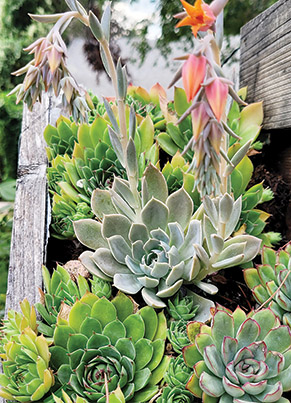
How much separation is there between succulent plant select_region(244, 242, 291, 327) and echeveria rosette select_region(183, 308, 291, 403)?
75 millimetres

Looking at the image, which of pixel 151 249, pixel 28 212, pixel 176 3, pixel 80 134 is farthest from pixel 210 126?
pixel 176 3

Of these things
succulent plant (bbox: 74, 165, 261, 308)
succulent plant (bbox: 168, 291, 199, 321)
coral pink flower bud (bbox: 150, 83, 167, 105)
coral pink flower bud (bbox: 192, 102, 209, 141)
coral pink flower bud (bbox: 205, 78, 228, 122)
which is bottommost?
succulent plant (bbox: 168, 291, 199, 321)

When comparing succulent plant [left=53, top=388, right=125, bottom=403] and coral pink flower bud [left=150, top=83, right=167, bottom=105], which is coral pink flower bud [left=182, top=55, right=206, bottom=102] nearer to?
succulent plant [left=53, top=388, right=125, bottom=403]

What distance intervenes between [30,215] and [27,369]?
0.47 metres

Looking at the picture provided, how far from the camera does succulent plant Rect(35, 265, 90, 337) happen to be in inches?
31.0

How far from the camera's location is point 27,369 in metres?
0.69

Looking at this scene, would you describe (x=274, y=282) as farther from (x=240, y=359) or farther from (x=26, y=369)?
(x=26, y=369)

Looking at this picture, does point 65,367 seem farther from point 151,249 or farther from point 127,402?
point 151,249

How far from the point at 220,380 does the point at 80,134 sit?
0.69 meters

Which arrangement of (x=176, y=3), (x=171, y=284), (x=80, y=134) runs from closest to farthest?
(x=171, y=284), (x=80, y=134), (x=176, y=3)

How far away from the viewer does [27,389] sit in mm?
654

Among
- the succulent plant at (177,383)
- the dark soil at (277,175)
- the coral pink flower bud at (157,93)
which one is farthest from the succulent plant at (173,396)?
the coral pink flower bud at (157,93)

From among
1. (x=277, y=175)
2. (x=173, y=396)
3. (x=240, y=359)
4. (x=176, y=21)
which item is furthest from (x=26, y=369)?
(x=176, y=21)

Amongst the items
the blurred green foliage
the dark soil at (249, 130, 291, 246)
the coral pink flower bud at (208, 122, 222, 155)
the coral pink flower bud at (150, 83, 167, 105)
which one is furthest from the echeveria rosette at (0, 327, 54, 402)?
the blurred green foliage
